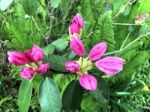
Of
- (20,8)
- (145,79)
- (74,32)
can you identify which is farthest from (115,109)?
(74,32)

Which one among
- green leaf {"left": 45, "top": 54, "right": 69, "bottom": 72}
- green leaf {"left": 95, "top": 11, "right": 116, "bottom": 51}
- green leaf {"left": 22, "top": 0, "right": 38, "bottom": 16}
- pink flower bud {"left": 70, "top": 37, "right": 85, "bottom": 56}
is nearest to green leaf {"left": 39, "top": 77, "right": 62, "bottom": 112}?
green leaf {"left": 45, "top": 54, "right": 69, "bottom": 72}

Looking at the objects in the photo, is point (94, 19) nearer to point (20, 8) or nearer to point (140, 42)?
point (140, 42)

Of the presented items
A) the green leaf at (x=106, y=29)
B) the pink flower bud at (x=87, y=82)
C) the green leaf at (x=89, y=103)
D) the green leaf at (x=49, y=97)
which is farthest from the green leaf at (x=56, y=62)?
the green leaf at (x=89, y=103)

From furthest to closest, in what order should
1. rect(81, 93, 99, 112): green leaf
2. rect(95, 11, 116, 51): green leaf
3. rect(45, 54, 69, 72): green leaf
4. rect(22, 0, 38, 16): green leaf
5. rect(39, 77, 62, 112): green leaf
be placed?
1. rect(81, 93, 99, 112): green leaf
2. rect(95, 11, 116, 51): green leaf
3. rect(22, 0, 38, 16): green leaf
4. rect(45, 54, 69, 72): green leaf
5. rect(39, 77, 62, 112): green leaf

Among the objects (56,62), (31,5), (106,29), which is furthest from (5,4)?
(106,29)

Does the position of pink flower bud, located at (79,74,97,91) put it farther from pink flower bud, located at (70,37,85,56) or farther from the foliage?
the foliage

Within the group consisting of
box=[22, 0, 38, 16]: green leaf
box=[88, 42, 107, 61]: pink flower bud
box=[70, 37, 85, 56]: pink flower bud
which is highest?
box=[22, 0, 38, 16]: green leaf

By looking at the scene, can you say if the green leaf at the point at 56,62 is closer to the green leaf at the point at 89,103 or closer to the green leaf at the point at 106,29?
the green leaf at the point at 106,29
